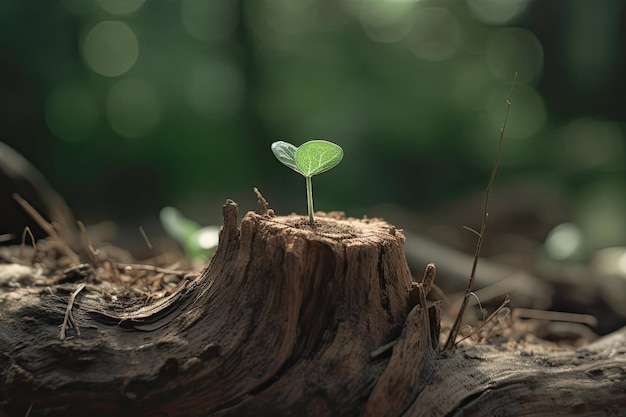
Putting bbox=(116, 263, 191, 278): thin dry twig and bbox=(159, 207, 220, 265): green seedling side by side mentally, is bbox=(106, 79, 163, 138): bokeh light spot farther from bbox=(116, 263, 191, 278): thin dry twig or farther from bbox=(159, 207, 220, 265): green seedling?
bbox=(116, 263, 191, 278): thin dry twig

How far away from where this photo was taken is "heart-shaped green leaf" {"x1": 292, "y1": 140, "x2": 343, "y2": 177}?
1.28 meters

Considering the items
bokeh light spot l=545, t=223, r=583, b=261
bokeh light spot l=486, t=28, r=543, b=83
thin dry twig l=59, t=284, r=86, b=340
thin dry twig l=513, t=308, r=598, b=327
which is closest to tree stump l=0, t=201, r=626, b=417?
thin dry twig l=59, t=284, r=86, b=340

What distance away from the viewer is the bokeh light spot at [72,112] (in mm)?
7457

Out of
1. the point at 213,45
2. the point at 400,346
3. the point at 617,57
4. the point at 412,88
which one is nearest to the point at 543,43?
the point at 617,57

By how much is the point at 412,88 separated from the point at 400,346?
7.05m

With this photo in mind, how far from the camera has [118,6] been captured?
7.54 m

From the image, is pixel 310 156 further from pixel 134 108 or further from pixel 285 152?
pixel 134 108

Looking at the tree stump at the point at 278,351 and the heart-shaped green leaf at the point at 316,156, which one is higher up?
the heart-shaped green leaf at the point at 316,156

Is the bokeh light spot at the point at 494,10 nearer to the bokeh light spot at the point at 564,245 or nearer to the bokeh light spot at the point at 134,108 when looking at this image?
the bokeh light spot at the point at 134,108

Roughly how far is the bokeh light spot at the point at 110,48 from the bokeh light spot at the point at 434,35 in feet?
12.3

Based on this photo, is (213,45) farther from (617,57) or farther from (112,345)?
(112,345)

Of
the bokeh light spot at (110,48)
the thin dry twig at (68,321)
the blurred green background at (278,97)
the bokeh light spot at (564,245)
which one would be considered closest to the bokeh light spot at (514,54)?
the blurred green background at (278,97)

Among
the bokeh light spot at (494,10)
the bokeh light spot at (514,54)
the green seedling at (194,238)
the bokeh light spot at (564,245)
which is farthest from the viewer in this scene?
the bokeh light spot at (494,10)

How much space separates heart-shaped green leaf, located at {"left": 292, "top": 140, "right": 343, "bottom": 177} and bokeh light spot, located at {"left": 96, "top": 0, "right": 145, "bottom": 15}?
7096mm
